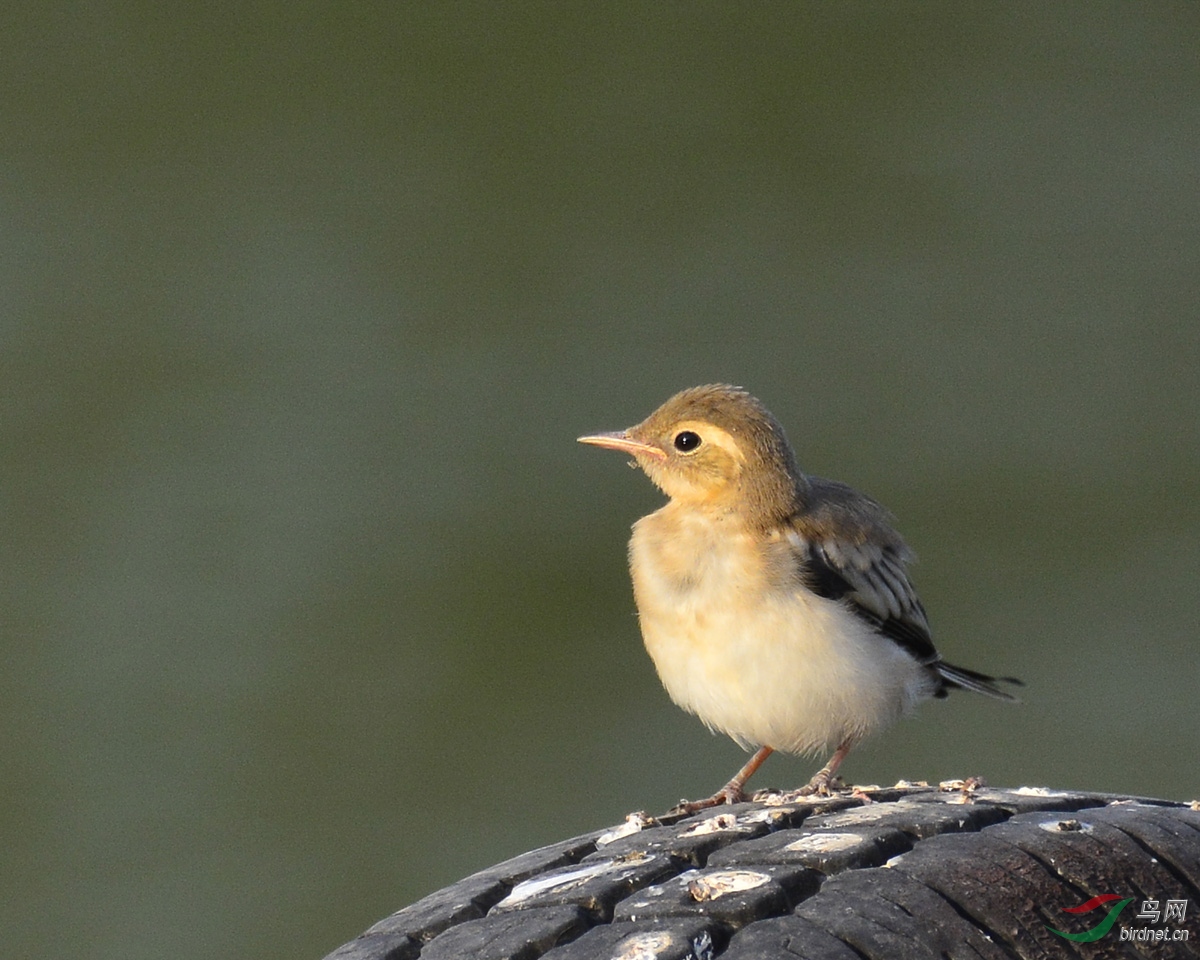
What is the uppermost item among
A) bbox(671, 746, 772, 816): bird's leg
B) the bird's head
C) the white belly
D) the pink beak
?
the pink beak

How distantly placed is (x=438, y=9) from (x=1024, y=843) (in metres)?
12.3

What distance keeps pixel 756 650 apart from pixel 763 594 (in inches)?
7.4

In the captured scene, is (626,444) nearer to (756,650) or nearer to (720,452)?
(720,452)

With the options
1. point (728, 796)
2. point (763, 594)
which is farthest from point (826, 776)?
point (763, 594)

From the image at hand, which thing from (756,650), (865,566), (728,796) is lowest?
(728,796)

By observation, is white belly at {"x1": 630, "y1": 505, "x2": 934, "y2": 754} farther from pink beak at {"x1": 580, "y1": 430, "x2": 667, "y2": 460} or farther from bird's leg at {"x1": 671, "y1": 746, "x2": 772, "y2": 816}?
pink beak at {"x1": 580, "y1": 430, "x2": 667, "y2": 460}

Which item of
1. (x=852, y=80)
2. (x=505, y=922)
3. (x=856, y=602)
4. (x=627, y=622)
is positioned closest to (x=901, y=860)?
(x=505, y=922)

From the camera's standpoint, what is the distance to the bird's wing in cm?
540

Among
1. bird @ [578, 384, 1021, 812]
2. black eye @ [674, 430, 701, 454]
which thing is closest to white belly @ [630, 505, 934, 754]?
bird @ [578, 384, 1021, 812]

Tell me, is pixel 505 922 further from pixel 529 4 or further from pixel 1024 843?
pixel 529 4

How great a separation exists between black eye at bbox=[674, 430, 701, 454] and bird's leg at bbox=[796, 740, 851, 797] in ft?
3.62

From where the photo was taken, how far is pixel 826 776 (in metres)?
5.17

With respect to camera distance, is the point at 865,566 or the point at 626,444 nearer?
the point at 865,566

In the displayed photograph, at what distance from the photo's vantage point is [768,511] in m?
5.45
